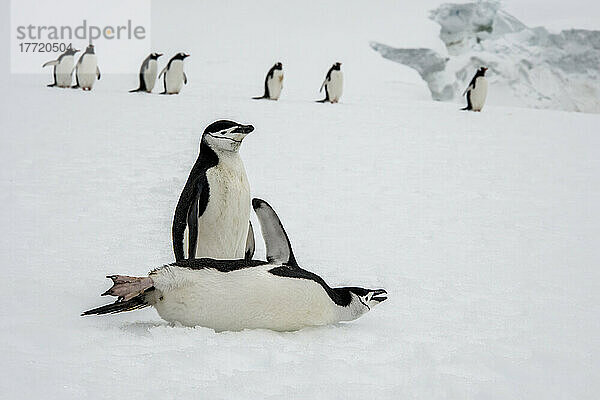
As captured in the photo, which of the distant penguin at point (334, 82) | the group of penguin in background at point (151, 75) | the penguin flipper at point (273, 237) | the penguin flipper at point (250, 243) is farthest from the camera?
the distant penguin at point (334, 82)

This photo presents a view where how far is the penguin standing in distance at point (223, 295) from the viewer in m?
1.87

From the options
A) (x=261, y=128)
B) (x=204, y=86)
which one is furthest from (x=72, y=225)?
(x=204, y=86)

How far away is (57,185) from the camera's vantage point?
4.32 m

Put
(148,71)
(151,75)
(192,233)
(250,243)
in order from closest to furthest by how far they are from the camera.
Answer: (192,233) → (250,243) → (148,71) → (151,75)

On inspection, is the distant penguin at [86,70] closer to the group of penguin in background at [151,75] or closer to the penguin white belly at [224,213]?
the group of penguin in background at [151,75]

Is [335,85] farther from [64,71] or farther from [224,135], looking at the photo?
[224,135]

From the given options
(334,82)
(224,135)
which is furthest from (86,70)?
(224,135)

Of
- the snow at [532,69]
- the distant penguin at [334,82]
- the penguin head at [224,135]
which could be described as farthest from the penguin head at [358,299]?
the snow at [532,69]

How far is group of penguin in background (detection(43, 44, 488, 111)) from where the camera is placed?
11.1 m

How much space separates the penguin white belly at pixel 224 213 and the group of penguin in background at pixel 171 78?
8.59 m

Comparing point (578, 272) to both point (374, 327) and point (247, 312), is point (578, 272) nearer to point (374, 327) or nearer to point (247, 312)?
point (374, 327)

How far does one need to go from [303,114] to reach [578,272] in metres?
6.37

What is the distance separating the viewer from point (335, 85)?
11.7 m

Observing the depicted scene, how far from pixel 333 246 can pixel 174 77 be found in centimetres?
866
